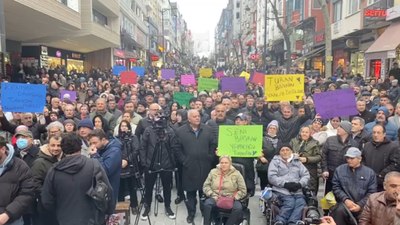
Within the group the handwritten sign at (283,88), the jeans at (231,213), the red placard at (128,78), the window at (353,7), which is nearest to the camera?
the jeans at (231,213)

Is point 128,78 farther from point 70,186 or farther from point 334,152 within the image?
point 70,186

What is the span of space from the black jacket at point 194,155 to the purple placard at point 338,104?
7.74 ft

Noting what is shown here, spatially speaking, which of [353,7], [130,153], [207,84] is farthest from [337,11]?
[130,153]

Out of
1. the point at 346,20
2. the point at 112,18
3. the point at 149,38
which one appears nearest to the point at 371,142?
the point at 346,20

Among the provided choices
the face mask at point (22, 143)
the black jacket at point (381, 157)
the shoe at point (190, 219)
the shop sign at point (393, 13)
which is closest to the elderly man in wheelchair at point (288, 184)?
the black jacket at point (381, 157)

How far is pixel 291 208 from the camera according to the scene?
235 inches

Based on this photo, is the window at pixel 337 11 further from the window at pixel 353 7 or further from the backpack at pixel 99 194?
the backpack at pixel 99 194

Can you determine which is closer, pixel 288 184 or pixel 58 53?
pixel 288 184

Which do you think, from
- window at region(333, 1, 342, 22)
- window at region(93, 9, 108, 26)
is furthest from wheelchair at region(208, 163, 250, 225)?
window at region(93, 9, 108, 26)

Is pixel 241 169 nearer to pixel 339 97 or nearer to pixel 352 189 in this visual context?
pixel 352 189

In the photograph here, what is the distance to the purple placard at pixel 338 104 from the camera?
7.96 metres

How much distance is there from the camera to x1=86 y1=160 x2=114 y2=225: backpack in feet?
14.4

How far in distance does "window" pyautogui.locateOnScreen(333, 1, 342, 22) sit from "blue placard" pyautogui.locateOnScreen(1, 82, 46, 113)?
25.7 metres

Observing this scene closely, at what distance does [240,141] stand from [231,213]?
1.14 metres
